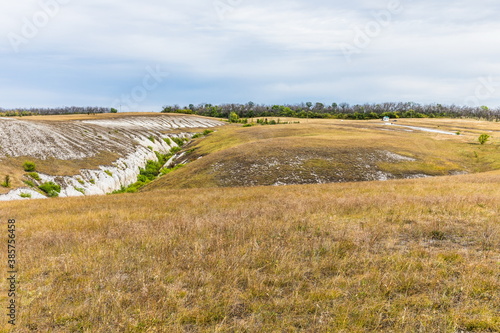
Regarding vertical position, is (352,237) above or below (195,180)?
above

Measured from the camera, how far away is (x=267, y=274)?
25.7 feet

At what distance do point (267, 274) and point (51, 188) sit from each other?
46.1 m

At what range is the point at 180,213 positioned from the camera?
629 inches

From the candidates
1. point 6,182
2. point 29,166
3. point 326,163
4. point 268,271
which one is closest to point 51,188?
point 6,182

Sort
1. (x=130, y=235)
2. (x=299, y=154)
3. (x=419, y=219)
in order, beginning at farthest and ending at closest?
(x=299, y=154) < (x=419, y=219) < (x=130, y=235)

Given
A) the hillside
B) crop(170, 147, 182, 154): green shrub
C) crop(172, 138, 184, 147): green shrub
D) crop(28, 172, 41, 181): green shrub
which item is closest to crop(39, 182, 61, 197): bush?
crop(28, 172, 41, 181): green shrub

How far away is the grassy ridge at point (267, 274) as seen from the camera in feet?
19.6

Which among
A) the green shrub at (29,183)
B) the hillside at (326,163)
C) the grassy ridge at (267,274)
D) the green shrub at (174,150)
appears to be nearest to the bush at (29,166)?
the green shrub at (29,183)

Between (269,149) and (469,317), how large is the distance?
52.2 m

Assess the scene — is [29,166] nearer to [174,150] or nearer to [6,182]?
[6,182]

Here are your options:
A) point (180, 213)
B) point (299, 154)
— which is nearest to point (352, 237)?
point (180, 213)

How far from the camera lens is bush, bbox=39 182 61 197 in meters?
42.0

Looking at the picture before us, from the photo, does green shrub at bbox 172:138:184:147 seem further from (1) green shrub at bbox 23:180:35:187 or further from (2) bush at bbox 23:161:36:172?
(1) green shrub at bbox 23:180:35:187

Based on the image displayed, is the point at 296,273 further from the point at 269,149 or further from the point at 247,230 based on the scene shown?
the point at 269,149
